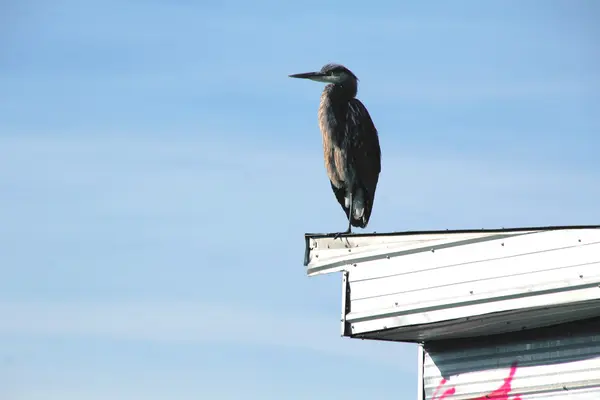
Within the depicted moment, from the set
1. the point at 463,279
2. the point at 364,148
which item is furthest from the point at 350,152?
the point at 463,279

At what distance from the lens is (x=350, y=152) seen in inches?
527

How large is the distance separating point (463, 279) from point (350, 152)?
4317 millimetres

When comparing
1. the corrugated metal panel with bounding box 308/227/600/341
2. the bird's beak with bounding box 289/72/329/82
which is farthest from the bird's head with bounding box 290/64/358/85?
A: the corrugated metal panel with bounding box 308/227/600/341

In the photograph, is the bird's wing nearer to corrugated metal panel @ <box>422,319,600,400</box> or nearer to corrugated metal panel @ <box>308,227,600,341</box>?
corrugated metal panel @ <box>308,227,600,341</box>

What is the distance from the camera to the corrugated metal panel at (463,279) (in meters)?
8.61

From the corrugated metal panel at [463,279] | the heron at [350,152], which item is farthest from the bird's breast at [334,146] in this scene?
the corrugated metal panel at [463,279]

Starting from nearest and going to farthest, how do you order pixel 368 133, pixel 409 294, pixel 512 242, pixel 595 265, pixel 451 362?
pixel 595 265 < pixel 512 242 < pixel 409 294 < pixel 451 362 < pixel 368 133

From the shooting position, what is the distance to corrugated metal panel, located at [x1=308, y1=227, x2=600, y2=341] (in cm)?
861

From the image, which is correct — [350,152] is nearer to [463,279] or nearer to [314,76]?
[314,76]

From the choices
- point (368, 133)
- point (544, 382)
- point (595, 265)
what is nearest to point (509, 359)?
point (544, 382)

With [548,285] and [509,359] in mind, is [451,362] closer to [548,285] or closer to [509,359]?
[509,359]

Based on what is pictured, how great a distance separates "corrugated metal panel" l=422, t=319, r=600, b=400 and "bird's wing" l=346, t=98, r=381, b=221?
3.32 m

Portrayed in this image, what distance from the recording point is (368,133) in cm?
1354

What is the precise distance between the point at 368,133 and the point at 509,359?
4.42 metres
